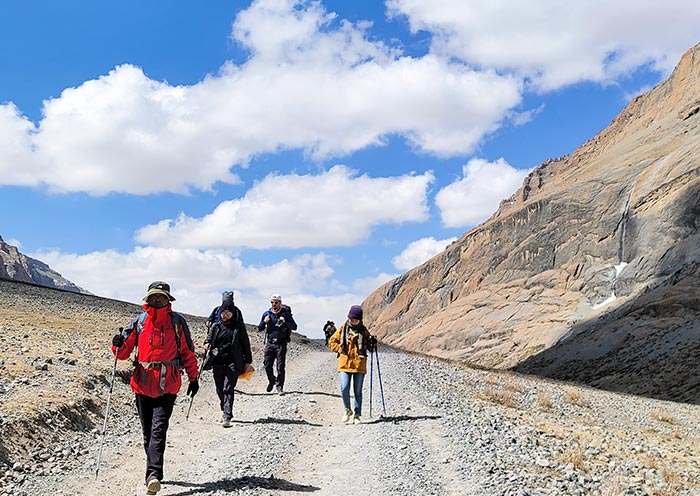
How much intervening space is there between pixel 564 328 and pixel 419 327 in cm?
3238

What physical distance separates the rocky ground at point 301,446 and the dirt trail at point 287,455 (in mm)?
21

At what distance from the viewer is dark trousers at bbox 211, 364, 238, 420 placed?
11938 millimetres

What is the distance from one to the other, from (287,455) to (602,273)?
61.6m

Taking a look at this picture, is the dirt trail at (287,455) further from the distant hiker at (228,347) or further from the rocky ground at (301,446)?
the distant hiker at (228,347)

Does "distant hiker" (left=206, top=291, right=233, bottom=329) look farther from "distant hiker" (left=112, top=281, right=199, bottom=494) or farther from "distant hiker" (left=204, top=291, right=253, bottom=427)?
"distant hiker" (left=112, top=281, right=199, bottom=494)

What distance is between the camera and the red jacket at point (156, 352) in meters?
7.62

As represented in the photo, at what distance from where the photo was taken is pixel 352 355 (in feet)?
39.5

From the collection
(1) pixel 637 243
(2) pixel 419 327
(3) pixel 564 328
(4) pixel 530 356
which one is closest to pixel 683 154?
(1) pixel 637 243

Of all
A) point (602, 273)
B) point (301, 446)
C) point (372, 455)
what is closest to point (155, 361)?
point (301, 446)

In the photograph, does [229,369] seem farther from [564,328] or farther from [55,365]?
[564,328]

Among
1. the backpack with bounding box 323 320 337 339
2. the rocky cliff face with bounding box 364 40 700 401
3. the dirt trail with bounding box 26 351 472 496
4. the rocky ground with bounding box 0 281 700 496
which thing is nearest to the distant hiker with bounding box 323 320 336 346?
the backpack with bounding box 323 320 337 339

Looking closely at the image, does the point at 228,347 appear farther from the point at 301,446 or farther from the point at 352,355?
the point at 301,446

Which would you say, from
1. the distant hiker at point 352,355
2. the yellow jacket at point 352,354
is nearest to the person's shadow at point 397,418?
the distant hiker at point 352,355

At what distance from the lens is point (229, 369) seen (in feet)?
40.0
